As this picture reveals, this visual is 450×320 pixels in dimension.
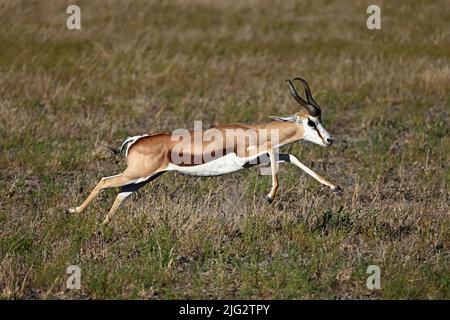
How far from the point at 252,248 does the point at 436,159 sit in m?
4.37

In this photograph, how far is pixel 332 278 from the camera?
7.23 metres

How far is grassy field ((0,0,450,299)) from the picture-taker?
736cm

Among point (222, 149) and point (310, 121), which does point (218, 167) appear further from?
point (310, 121)

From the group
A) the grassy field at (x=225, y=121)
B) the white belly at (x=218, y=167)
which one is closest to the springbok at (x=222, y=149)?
the white belly at (x=218, y=167)

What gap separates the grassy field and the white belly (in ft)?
1.83

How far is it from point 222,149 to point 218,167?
16cm

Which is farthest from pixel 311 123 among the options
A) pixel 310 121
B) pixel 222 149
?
pixel 222 149

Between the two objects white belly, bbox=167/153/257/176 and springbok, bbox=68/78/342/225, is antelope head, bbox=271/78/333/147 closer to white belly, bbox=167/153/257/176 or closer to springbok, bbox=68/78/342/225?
springbok, bbox=68/78/342/225

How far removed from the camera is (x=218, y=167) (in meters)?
7.86

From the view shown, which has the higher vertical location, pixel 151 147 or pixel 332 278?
pixel 151 147

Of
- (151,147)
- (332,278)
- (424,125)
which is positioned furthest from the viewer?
(424,125)
